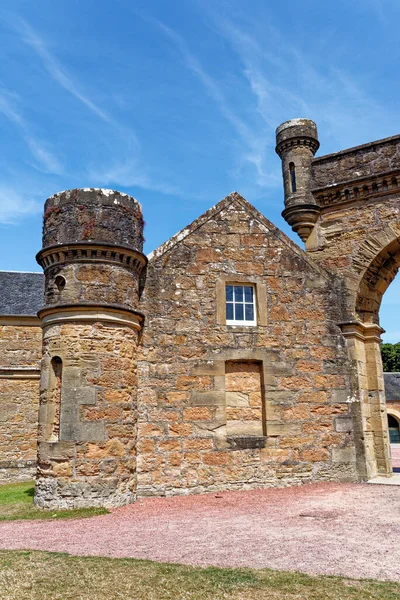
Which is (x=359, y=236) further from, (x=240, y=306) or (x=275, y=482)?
(x=275, y=482)

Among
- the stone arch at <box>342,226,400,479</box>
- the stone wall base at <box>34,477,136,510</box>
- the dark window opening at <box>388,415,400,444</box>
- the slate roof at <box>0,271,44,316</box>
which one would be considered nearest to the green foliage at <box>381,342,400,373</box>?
the dark window opening at <box>388,415,400,444</box>

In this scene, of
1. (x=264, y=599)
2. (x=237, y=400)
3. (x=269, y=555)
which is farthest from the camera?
(x=237, y=400)

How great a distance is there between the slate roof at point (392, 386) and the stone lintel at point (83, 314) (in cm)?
2998

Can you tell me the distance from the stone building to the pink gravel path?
0.92 meters

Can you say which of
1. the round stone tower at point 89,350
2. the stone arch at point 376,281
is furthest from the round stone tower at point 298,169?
the round stone tower at point 89,350

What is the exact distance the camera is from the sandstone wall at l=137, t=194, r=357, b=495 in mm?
9461

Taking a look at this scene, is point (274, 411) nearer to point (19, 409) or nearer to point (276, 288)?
point (276, 288)

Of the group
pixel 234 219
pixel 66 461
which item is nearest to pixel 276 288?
pixel 234 219

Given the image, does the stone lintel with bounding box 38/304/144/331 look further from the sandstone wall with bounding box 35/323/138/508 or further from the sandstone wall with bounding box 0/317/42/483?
the sandstone wall with bounding box 0/317/42/483

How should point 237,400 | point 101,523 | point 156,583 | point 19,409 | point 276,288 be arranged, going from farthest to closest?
point 19,409
point 276,288
point 237,400
point 101,523
point 156,583

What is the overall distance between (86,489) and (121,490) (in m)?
0.64

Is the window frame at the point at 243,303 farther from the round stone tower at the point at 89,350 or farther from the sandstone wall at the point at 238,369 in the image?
the round stone tower at the point at 89,350

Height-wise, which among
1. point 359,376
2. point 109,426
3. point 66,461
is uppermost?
point 359,376

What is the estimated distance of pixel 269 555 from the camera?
5.00 metres
